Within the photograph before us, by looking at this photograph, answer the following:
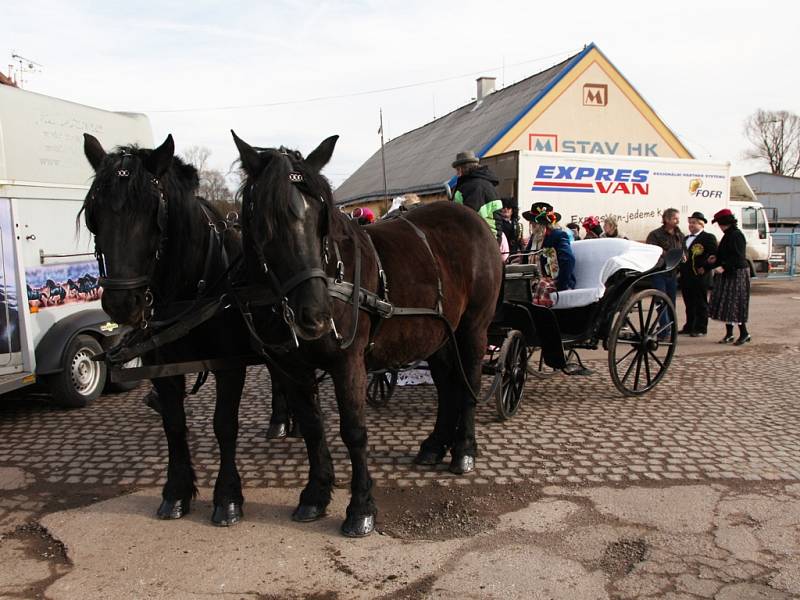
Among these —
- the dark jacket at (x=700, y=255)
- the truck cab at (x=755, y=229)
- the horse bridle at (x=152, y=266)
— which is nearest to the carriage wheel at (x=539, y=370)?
the dark jacket at (x=700, y=255)

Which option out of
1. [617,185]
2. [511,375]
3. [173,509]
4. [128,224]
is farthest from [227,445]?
[617,185]

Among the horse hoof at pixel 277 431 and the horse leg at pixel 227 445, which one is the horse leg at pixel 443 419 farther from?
the horse leg at pixel 227 445

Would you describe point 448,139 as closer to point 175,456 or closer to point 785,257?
point 785,257

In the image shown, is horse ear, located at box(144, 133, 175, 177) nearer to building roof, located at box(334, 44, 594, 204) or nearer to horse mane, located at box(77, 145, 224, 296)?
horse mane, located at box(77, 145, 224, 296)

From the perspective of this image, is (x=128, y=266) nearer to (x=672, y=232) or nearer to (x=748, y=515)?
A: (x=748, y=515)

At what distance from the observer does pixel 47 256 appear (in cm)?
604

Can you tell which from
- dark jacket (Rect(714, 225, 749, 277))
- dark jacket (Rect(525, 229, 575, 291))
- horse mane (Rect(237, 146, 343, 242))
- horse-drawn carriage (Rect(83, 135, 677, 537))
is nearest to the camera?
horse mane (Rect(237, 146, 343, 242))

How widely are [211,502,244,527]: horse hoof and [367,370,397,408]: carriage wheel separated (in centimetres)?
247

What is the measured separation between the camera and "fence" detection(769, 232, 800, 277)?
21328 mm

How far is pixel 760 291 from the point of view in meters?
18.1

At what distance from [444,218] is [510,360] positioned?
174 cm

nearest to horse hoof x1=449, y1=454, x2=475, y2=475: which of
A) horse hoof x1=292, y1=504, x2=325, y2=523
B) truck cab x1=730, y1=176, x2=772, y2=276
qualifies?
horse hoof x1=292, y1=504, x2=325, y2=523

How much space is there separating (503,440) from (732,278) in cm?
631

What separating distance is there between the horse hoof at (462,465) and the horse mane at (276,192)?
208cm
